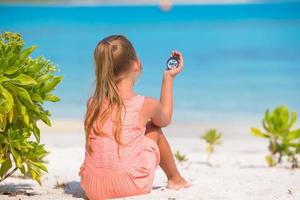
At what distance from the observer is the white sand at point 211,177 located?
3953 mm

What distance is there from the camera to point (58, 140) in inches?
354

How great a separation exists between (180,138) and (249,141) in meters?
1.01

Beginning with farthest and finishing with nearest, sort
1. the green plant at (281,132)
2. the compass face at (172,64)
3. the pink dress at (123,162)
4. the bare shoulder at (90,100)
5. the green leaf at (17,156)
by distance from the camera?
the green plant at (281,132), the compass face at (172,64), the bare shoulder at (90,100), the pink dress at (123,162), the green leaf at (17,156)

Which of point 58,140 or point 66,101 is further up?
point 66,101

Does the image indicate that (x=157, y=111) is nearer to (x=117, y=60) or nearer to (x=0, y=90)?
(x=117, y=60)

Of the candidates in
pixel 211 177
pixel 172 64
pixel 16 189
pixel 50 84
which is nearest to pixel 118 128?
pixel 50 84

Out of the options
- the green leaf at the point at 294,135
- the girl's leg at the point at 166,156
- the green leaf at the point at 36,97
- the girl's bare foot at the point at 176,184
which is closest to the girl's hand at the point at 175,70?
the girl's leg at the point at 166,156

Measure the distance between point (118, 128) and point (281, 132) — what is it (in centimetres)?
249

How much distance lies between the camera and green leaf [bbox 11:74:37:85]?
11.5 feet

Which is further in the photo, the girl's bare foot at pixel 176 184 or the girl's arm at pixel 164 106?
the girl's bare foot at pixel 176 184

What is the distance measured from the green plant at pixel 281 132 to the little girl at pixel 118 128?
211 centimetres

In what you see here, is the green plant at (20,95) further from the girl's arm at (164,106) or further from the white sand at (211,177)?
the girl's arm at (164,106)

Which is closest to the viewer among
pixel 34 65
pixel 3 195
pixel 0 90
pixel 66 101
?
pixel 0 90

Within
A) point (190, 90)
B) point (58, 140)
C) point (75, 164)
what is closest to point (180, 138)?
point (58, 140)
